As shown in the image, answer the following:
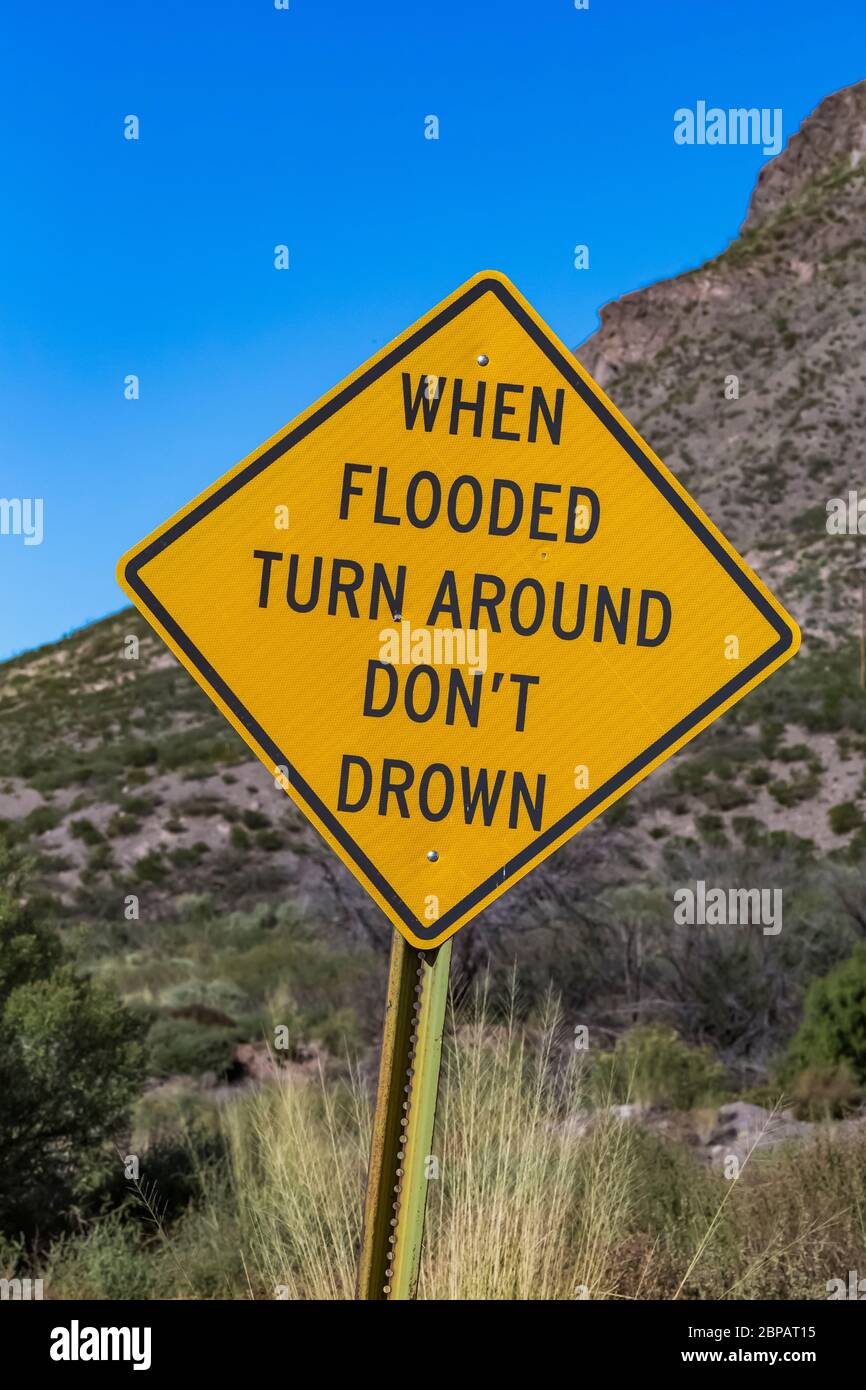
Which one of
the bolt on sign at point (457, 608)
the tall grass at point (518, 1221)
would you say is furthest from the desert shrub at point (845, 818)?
the bolt on sign at point (457, 608)

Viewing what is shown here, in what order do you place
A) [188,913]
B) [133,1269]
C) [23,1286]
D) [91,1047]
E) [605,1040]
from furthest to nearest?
[188,913] < [605,1040] < [91,1047] < [133,1269] < [23,1286]

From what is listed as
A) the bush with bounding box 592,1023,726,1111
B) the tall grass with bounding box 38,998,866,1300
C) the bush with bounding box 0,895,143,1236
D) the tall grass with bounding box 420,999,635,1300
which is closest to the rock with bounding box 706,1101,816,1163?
the bush with bounding box 592,1023,726,1111

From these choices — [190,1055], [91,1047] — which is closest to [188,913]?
[190,1055]

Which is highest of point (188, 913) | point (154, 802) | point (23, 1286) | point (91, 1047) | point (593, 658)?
point (154, 802)

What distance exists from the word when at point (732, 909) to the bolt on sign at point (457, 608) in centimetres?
1007

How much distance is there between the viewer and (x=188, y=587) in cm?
321

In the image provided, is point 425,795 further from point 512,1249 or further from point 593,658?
point 512,1249

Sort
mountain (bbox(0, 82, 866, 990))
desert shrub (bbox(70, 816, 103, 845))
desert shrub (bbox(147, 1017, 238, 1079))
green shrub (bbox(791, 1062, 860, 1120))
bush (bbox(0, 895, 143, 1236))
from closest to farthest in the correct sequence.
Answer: bush (bbox(0, 895, 143, 1236))
green shrub (bbox(791, 1062, 860, 1120))
desert shrub (bbox(147, 1017, 238, 1079))
mountain (bbox(0, 82, 866, 990))
desert shrub (bbox(70, 816, 103, 845))

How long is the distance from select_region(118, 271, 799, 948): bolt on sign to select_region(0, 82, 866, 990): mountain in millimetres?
5777

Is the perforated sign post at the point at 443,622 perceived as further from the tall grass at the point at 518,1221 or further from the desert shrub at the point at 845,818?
the desert shrub at the point at 845,818

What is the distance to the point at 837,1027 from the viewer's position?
33.1 ft

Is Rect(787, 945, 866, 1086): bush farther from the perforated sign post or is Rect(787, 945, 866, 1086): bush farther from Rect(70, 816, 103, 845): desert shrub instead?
Rect(70, 816, 103, 845): desert shrub

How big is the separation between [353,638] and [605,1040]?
970 centimetres

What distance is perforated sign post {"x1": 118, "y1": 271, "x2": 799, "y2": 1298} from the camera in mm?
3139
